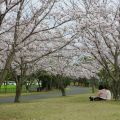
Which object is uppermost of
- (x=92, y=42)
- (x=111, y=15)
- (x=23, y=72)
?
(x=111, y=15)

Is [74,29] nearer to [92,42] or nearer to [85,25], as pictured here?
[85,25]

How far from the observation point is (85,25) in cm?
1286

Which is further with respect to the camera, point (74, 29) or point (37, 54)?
point (37, 54)

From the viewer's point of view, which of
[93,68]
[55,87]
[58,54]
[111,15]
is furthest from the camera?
[55,87]

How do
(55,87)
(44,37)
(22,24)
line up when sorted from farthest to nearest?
(55,87), (44,37), (22,24)

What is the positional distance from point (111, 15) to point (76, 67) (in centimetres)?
1679

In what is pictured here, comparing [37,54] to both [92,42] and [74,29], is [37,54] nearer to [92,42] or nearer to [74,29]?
[74,29]

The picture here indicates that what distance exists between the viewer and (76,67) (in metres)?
37.0

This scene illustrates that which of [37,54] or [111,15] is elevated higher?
[111,15]

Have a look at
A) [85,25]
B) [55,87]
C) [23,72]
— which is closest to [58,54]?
[85,25]

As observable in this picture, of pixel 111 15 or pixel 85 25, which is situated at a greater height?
pixel 111 15

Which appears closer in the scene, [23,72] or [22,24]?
Answer: [22,24]

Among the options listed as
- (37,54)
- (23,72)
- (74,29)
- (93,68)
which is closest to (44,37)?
(74,29)

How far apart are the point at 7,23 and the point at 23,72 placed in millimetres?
10527
